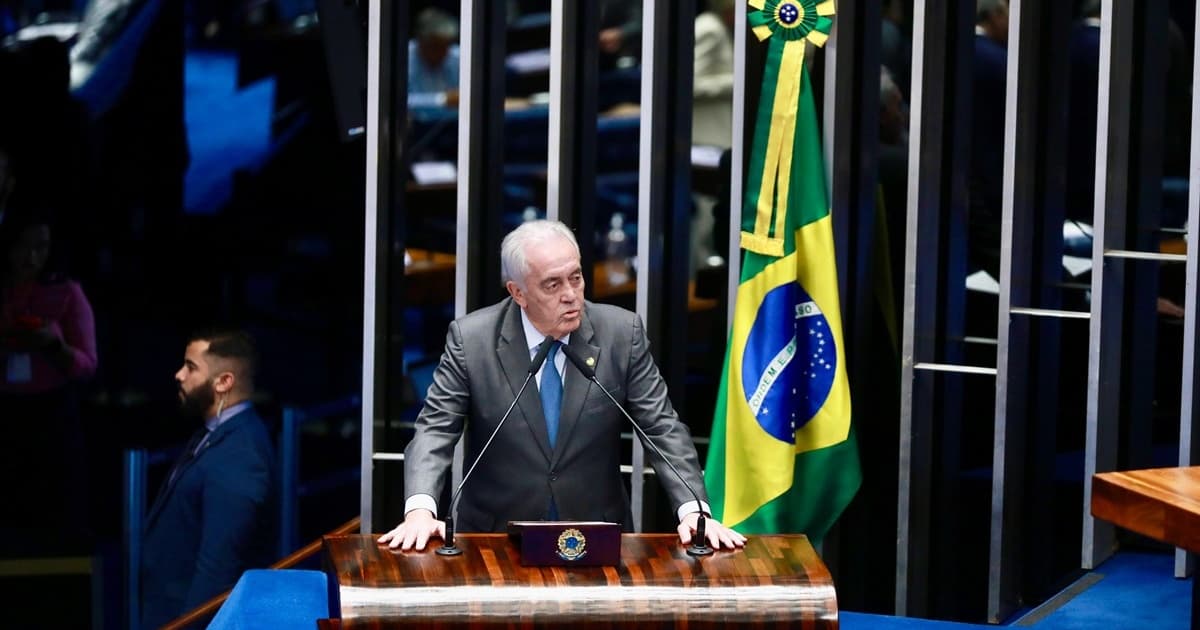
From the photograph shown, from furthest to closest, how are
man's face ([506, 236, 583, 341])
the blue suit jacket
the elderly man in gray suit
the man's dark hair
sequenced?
the man's dark hair < the blue suit jacket < the elderly man in gray suit < man's face ([506, 236, 583, 341])

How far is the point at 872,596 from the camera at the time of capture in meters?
5.38

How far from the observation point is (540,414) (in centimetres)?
415

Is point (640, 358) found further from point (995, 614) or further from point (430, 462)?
point (995, 614)

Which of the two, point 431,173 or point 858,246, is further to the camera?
point 431,173

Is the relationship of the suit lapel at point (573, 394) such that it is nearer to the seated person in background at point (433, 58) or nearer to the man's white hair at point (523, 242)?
the man's white hair at point (523, 242)

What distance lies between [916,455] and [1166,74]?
1222 mm

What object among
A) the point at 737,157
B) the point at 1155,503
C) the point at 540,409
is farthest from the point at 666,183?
the point at 1155,503

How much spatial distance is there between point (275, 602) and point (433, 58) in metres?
2.10

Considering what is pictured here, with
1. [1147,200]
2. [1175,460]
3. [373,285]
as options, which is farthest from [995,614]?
[373,285]

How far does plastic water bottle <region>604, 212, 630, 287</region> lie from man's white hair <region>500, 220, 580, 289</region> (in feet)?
5.95

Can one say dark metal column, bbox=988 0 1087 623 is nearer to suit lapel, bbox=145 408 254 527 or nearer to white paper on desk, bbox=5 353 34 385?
suit lapel, bbox=145 408 254 527

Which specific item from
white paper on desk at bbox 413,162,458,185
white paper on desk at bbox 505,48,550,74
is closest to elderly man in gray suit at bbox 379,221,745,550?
white paper on desk at bbox 505,48,550,74

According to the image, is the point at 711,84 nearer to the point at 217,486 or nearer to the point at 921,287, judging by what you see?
the point at 921,287

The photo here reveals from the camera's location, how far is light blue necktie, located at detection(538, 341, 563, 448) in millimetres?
4176
